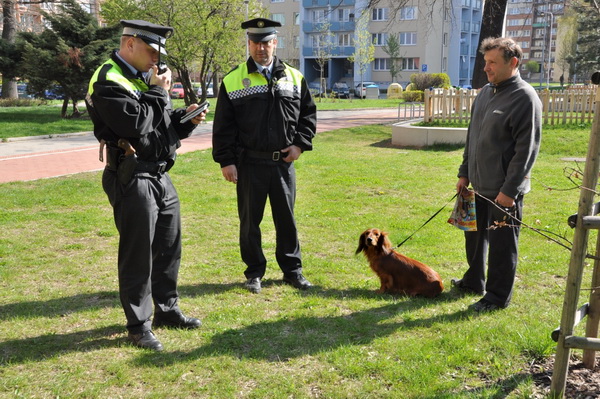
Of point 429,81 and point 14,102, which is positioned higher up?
point 429,81

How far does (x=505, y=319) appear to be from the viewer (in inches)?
168

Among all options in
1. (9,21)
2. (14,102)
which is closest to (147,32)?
(9,21)

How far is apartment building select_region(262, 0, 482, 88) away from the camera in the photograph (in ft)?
215

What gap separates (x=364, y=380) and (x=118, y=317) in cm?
207

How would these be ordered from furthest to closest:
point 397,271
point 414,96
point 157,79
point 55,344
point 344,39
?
1. point 344,39
2. point 414,96
3. point 397,271
4. point 55,344
5. point 157,79

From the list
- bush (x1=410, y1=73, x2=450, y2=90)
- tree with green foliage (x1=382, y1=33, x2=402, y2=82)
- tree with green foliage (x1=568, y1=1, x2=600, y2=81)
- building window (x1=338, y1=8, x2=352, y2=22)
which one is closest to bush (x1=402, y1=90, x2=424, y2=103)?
bush (x1=410, y1=73, x2=450, y2=90)

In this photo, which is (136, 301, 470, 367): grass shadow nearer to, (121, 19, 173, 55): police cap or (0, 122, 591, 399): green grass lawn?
(0, 122, 591, 399): green grass lawn

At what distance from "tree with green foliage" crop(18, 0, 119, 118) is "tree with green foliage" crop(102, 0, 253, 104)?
232 cm

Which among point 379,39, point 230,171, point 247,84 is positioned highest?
point 379,39

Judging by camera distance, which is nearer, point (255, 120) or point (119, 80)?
point (119, 80)

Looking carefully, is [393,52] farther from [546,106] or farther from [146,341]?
[146,341]

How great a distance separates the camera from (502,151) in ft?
14.4

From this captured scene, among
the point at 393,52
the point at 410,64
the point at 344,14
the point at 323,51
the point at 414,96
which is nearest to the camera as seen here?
the point at 414,96

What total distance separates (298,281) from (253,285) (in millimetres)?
413
